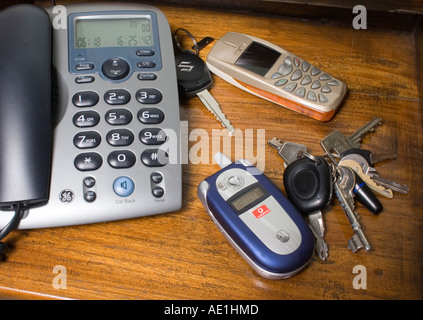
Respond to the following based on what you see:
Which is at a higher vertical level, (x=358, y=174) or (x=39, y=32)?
(x=39, y=32)

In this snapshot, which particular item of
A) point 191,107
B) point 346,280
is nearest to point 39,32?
point 191,107

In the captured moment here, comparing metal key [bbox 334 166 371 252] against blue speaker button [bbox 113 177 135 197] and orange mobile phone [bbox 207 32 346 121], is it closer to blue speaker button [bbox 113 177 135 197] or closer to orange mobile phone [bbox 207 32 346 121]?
orange mobile phone [bbox 207 32 346 121]

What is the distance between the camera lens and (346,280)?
17.6 inches

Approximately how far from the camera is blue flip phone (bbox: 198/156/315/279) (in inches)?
16.9

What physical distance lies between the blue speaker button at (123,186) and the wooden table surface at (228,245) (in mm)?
35

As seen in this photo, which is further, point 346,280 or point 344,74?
point 344,74

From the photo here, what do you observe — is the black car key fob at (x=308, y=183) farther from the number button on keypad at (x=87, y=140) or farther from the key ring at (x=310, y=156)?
the number button on keypad at (x=87, y=140)

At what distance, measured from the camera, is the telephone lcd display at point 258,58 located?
562 millimetres

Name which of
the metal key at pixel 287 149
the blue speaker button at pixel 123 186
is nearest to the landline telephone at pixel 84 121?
the blue speaker button at pixel 123 186

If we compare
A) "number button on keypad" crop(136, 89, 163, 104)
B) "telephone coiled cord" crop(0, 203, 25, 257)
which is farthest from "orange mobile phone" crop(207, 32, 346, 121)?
"telephone coiled cord" crop(0, 203, 25, 257)

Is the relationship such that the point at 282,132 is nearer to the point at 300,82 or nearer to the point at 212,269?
the point at 300,82

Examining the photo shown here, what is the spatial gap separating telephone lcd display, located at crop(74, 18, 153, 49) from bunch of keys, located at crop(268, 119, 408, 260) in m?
0.19

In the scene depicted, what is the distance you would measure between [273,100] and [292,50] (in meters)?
0.10

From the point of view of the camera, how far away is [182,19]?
2.10 ft
